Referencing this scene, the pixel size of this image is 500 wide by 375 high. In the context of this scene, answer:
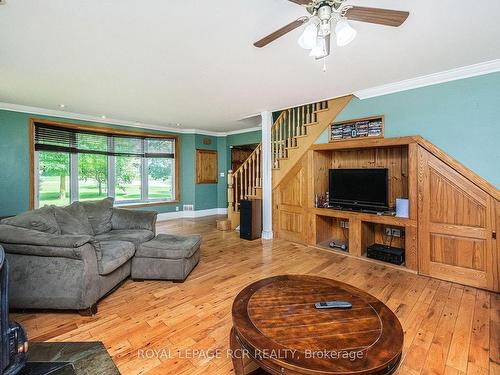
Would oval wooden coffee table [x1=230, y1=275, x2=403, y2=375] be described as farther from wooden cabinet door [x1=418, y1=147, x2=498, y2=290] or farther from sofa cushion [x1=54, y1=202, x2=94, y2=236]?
sofa cushion [x1=54, y1=202, x2=94, y2=236]

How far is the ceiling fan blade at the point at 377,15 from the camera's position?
58.9 inches

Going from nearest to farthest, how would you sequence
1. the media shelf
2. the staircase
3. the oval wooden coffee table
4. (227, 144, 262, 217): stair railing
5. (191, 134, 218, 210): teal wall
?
1. the oval wooden coffee table
2. the media shelf
3. the staircase
4. (227, 144, 262, 217): stair railing
5. (191, 134, 218, 210): teal wall

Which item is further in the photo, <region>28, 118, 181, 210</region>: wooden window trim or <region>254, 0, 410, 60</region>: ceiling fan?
<region>28, 118, 181, 210</region>: wooden window trim

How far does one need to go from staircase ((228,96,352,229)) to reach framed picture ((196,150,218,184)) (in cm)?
168

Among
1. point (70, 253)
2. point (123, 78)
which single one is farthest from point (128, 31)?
point (70, 253)

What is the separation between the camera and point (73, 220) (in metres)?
3.00

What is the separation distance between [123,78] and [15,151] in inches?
122

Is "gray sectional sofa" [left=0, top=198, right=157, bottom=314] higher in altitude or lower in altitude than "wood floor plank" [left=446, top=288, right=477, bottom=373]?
higher

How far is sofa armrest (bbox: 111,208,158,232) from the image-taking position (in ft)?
11.8

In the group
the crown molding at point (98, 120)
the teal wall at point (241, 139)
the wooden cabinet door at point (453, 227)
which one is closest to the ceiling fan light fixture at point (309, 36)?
the wooden cabinet door at point (453, 227)

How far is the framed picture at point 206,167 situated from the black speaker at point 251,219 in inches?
107

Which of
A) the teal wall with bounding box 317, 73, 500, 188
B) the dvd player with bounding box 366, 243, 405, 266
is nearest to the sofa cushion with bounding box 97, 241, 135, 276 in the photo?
the dvd player with bounding box 366, 243, 405, 266

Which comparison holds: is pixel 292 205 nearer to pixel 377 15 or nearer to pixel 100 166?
pixel 377 15

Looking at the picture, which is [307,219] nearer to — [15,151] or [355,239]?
[355,239]
